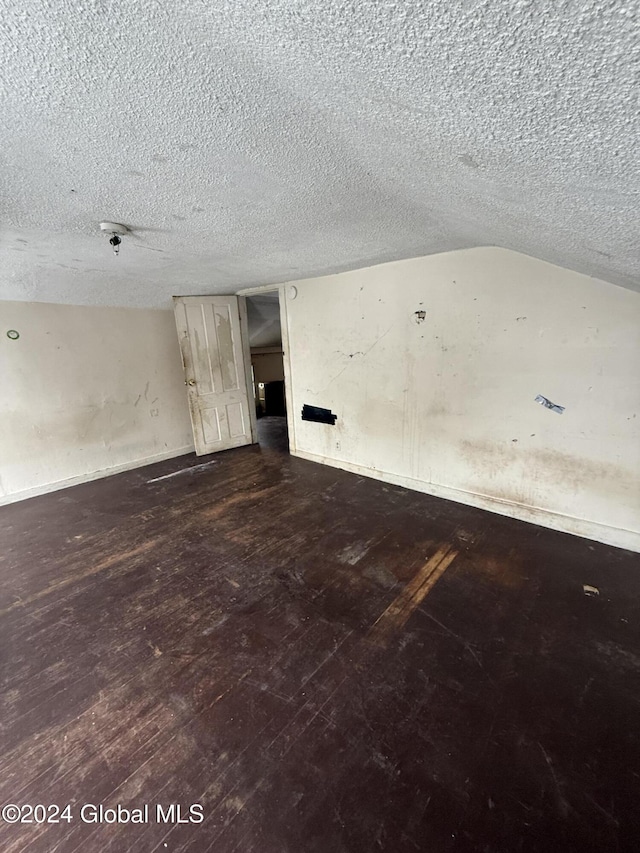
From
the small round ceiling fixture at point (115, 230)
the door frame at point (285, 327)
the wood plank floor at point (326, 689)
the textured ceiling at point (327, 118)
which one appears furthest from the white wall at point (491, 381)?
the small round ceiling fixture at point (115, 230)

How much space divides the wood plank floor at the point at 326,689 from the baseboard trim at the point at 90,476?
110 centimetres

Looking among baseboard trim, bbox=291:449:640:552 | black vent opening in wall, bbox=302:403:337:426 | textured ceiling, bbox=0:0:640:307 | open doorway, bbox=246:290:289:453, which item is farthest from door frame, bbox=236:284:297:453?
textured ceiling, bbox=0:0:640:307

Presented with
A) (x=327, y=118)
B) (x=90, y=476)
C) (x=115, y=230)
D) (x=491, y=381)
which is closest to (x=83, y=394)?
(x=90, y=476)

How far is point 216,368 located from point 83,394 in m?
1.46

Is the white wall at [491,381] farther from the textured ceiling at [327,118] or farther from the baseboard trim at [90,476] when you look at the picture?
the baseboard trim at [90,476]

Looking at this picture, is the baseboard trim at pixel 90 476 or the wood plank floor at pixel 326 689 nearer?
the wood plank floor at pixel 326 689

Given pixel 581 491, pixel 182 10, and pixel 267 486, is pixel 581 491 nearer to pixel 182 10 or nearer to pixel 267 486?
pixel 267 486

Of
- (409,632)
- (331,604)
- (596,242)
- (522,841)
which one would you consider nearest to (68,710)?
(331,604)

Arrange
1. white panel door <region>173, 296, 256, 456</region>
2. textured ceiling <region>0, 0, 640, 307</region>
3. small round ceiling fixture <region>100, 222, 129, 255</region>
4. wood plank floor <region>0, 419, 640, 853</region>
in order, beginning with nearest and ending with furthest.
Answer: textured ceiling <region>0, 0, 640, 307</region>, wood plank floor <region>0, 419, 640, 853</region>, small round ceiling fixture <region>100, 222, 129, 255</region>, white panel door <region>173, 296, 256, 456</region>

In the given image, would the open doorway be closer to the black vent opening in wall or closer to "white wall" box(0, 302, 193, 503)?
the black vent opening in wall

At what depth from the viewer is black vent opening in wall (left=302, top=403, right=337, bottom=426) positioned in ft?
12.7

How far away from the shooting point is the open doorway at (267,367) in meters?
5.46

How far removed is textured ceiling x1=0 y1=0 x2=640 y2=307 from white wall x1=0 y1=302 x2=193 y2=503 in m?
1.87

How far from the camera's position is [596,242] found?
47.2 inches
